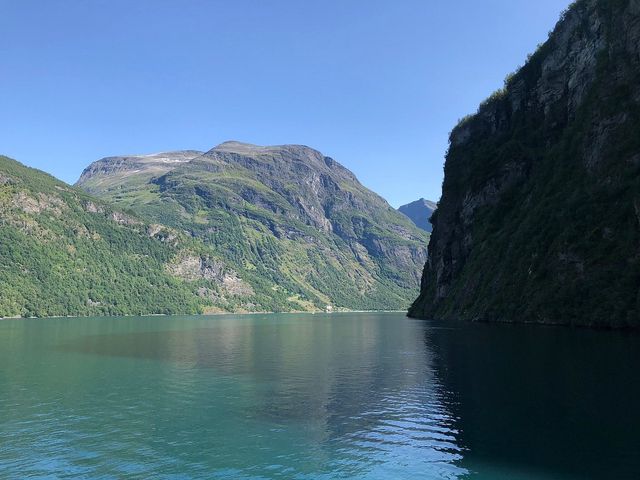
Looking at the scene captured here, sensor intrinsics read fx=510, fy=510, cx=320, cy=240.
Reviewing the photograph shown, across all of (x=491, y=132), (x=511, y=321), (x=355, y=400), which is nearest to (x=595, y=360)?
(x=355, y=400)

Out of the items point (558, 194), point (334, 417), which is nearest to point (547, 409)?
point (334, 417)

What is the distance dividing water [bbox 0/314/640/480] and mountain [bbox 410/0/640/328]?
36.3m

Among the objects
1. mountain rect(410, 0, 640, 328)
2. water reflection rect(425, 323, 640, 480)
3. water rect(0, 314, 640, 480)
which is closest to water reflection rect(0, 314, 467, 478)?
water rect(0, 314, 640, 480)

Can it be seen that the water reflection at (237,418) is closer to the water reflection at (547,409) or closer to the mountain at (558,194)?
the water reflection at (547,409)

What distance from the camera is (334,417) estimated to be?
36281 millimetres

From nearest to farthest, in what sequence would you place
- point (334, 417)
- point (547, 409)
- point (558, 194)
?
point (547, 409) < point (334, 417) < point (558, 194)

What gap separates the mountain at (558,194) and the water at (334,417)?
36.3 metres

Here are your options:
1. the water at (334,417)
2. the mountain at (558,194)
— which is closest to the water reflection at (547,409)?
the water at (334,417)

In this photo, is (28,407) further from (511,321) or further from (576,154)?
(576,154)

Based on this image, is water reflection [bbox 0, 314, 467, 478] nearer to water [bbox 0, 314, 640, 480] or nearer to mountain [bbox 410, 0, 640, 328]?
water [bbox 0, 314, 640, 480]

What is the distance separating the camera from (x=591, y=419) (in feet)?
106

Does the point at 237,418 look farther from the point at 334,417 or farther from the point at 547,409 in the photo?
the point at 547,409

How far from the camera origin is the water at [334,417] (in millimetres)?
26172

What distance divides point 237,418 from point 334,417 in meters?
6.91
